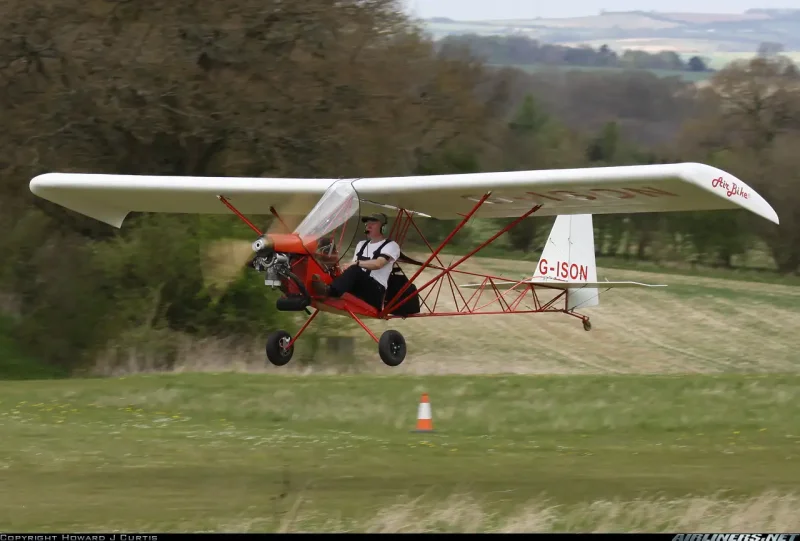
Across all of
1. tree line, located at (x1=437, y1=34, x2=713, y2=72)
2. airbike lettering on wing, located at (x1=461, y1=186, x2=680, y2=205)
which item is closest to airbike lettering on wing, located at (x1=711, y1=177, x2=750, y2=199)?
airbike lettering on wing, located at (x1=461, y1=186, x2=680, y2=205)

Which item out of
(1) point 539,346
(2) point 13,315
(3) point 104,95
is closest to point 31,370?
(2) point 13,315

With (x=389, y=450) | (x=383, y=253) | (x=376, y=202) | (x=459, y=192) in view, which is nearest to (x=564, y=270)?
(x=459, y=192)

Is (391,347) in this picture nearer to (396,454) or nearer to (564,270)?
(396,454)

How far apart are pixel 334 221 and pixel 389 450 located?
2742mm

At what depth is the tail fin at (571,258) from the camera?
20.3m

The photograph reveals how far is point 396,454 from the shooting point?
1358 centimetres

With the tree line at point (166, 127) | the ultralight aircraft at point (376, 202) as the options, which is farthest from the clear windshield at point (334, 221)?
the tree line at point (166, 127)

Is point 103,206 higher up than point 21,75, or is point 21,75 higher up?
point 21,75

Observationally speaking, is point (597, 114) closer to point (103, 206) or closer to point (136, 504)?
point (103, 206)

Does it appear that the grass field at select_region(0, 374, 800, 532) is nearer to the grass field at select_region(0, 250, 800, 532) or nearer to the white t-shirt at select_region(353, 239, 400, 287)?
the grass field at select_region(0, 250, 800, 532)

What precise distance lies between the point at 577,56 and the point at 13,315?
174ft

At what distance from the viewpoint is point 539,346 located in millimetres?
29828

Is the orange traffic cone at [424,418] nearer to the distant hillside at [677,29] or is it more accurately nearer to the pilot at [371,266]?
the pilot at [371,266]

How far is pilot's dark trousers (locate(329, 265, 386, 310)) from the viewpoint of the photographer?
45.7 feet
